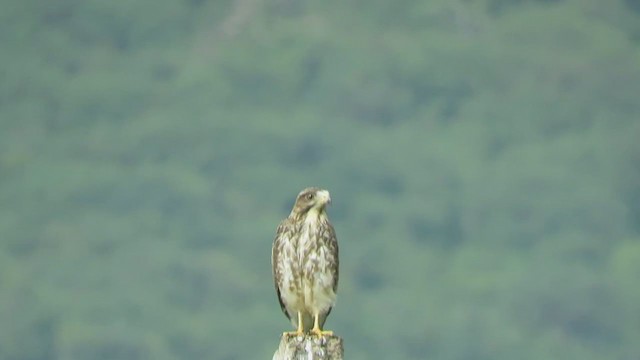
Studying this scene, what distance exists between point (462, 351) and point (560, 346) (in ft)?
9.71

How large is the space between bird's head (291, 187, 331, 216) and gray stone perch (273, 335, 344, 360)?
1712 mm

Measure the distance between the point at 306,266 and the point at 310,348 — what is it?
2227 mm

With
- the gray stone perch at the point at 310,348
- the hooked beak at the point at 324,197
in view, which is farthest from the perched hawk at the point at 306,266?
the gray stone perch at the point at 310,348

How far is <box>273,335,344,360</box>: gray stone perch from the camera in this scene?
11.5 meters

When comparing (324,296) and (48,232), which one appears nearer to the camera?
(324,296)

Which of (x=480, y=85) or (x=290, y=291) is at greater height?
(x=480, y=85)

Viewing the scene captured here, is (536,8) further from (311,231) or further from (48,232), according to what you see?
(311,231)

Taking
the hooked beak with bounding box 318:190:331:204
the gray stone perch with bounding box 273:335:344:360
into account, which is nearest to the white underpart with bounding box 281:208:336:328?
the hooked beak with bounding box 318:190:331:204

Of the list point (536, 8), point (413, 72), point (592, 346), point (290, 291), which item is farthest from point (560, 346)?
point (290, 291)

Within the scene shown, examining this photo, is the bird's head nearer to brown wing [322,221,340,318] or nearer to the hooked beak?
the hooked beak

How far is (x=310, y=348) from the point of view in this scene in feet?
37.7

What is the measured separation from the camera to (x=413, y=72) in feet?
345

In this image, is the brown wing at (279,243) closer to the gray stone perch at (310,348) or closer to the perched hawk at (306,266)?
the perched hawk at (306,266)

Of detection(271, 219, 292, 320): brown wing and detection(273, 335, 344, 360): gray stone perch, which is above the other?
detection(271, 219, 292, 320): brown wing
